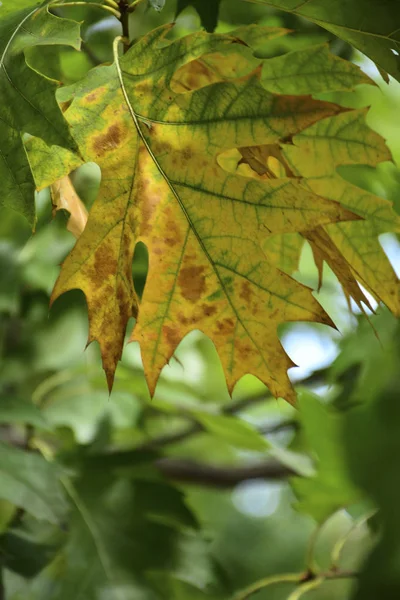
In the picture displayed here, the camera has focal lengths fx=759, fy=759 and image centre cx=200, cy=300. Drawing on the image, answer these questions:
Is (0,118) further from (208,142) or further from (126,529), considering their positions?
(126,529)

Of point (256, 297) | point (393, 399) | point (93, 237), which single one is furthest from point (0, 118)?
point (393, 399)

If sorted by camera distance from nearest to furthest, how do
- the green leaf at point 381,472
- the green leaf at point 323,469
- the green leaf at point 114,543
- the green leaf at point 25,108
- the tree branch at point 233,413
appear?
the green leaf at point 381,472 → the green leaf at point 25,108 → the green leaf at point 323,469 → the green leaf at point 114,543 → the tree branch at point 233,413

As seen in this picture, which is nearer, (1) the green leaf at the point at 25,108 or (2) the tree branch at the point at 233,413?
(1) the green leaf at the point at 25,108

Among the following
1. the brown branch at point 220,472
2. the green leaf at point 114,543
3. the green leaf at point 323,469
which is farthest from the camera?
the brown branch at point 220,472

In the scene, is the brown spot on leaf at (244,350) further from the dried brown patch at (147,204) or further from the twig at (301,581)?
the twig at (301,581)

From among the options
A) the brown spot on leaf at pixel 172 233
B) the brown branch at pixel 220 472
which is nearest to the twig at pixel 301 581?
the brown branch at pixel 220 472

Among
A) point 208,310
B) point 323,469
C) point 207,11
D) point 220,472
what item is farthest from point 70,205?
point 220,472

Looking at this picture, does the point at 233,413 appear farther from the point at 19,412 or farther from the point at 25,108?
the point at 25,108
